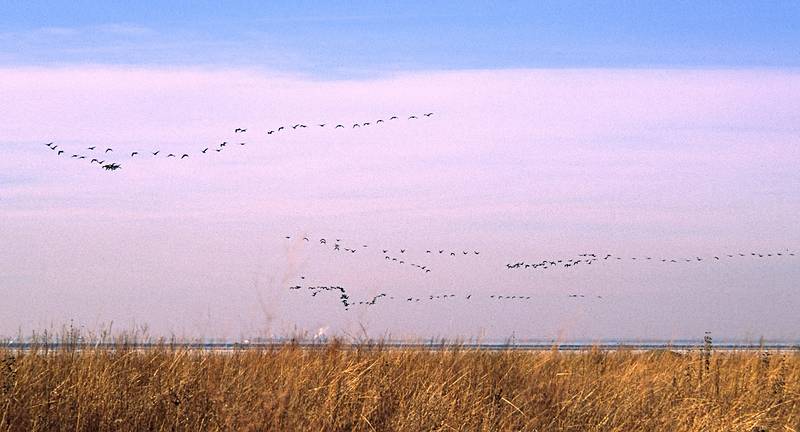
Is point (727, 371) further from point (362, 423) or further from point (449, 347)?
point (362, 423)

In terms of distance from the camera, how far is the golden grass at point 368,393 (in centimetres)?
1113

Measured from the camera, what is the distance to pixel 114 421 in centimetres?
1106

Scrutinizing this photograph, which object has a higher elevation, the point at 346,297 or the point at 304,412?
the point at 346,297

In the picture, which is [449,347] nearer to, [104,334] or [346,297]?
[346,297]

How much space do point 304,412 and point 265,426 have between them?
0.62 m

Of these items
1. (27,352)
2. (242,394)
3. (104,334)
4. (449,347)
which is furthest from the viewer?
(449,347)

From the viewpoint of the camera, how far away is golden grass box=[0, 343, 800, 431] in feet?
36.5

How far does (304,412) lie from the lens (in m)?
11.3

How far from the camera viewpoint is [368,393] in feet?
40.5

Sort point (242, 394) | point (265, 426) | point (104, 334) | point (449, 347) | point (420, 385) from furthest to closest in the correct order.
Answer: point (449, 347), point (104, 334), point (420, 385), point (242, 394), point (265, 426)

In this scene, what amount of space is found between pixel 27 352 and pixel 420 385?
5281mm

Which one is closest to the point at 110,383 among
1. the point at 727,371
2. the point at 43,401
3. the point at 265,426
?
the point at 43,401

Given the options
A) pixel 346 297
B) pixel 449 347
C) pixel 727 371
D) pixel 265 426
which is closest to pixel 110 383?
pixel 265 426

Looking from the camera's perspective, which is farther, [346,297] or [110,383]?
[346,297]
